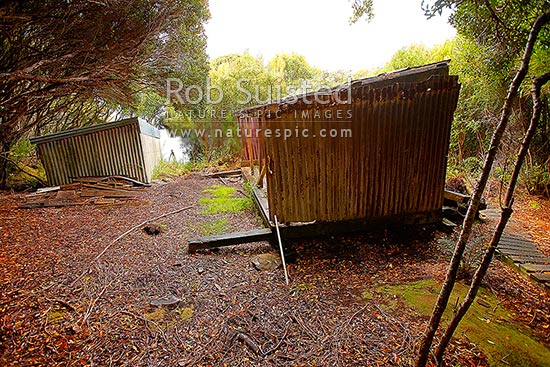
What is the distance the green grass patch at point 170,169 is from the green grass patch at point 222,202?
408cm

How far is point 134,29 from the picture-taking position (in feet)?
21.4

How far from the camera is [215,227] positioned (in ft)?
19.2

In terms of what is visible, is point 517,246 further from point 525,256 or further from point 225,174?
point 225,174

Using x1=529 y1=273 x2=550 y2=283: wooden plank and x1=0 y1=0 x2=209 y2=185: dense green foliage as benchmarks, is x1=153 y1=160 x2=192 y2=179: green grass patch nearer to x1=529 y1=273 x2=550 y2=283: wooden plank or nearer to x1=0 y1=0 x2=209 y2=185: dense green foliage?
x1=0 y1=0 x2=209 y2=185: dense green foliage

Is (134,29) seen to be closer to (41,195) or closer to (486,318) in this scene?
(41,195)

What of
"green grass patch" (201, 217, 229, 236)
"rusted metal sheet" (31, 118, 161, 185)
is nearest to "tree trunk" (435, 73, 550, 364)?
"green grass patch" (201, 217, 229, 236)

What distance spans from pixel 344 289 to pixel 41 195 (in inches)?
357

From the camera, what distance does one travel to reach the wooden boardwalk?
3647 mm

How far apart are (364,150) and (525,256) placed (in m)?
3.06

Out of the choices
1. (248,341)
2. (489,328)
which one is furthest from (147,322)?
(489,328)

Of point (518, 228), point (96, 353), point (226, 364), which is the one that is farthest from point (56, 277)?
point (518, 228)

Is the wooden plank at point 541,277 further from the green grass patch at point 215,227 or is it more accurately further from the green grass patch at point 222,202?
the green grass patch at point 222,202

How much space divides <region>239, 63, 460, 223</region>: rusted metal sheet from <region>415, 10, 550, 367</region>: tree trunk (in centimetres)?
263

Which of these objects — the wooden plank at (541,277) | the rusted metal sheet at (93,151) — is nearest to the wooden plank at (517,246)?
the wooden plank at (541,277)
